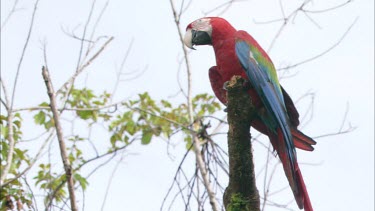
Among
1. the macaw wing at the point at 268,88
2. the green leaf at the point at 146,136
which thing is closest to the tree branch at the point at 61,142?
the macaw wing at the point at 268,88

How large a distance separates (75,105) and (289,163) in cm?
273

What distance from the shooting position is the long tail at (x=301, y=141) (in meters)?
3.95

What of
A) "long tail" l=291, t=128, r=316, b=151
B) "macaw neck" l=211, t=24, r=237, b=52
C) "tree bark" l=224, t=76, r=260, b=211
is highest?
"macaw neck" l=211, t=24, r=237, b=52

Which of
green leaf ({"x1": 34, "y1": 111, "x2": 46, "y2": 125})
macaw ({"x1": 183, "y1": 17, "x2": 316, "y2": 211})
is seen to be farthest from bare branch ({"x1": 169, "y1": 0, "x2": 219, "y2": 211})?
green leaf ({"x1": 34, "y1": 111, "x2": 46, "y2": 125})

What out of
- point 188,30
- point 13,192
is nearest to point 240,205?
point 188,30

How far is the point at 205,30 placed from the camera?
14.2 ft

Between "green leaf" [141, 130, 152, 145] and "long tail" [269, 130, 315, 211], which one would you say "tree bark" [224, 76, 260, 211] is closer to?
"long tail" [269, 130, 315, 211]

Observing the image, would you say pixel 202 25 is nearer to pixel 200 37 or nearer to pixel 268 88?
pixel 200 37

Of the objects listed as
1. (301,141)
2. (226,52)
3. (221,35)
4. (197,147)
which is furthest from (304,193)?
(197,147)

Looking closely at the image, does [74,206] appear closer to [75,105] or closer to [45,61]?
[45,61]

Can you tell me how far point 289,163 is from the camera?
3738mm

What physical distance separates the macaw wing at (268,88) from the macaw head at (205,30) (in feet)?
0.46

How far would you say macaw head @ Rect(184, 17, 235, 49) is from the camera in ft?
13.9

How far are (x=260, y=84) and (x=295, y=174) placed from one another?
20.5 inches
